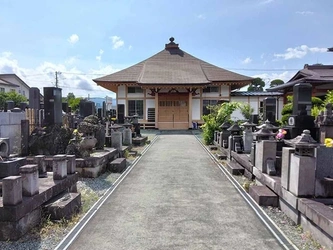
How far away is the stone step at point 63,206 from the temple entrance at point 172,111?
16539mm

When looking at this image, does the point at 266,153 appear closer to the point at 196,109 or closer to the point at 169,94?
the point at 196,109

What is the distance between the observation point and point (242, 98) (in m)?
22.4

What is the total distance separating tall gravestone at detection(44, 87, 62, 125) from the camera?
8047 millimetres

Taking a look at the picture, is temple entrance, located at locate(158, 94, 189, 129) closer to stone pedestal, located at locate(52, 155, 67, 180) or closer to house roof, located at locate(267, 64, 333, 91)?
house roof, located at locate(267, 64, 333, 91)

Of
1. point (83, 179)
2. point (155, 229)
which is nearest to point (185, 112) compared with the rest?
point (83, 179)

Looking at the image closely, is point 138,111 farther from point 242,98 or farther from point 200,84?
point 242,98

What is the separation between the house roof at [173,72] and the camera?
65.5 feet

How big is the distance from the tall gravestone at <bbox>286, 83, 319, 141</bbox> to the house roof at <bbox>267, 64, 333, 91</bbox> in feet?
26.0

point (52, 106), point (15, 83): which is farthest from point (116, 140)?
point (15, 83)

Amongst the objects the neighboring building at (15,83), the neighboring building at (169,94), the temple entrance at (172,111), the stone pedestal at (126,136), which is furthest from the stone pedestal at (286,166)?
the neighboring building at (15,83)

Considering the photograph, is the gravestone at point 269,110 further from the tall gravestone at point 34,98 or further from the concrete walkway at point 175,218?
the tall gravestone at point 34,98

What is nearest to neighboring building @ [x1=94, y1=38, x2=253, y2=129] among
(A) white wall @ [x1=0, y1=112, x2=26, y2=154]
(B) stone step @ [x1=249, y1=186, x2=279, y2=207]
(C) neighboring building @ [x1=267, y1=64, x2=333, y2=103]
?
(C) neighboring building @ [x1=267, y1=64, x2=333, y2=103]

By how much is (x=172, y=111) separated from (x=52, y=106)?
1340cm

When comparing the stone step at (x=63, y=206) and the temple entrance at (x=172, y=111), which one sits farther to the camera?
the temple entrance at (x=172, y=111)
